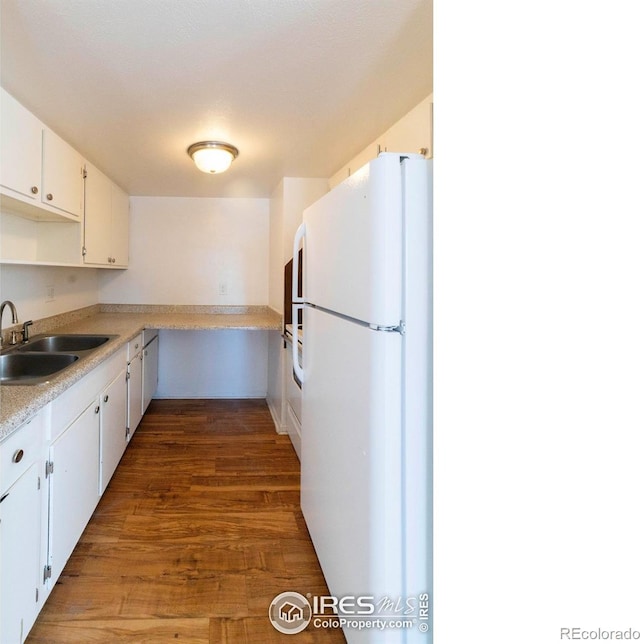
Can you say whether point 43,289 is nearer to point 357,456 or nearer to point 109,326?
point 109,326

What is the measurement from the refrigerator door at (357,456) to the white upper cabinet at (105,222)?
1.94m

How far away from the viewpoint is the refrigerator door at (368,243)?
1.03 meters

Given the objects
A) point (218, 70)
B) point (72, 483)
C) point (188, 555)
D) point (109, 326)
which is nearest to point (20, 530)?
point (72, 483)

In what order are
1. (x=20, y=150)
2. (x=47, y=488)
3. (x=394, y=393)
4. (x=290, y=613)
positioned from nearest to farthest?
1. (x=394, y=393)
2. (x=47, y=488)
3. (x=290, y=613)
4. (x=20, y=150)

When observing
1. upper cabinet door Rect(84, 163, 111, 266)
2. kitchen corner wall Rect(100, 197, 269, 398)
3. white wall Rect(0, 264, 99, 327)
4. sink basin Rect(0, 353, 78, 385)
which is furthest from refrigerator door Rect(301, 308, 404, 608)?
kitchen corner wall Rect(100, 197, 269, 398)

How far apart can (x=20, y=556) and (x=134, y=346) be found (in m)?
1.81

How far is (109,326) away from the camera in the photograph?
2.90 m

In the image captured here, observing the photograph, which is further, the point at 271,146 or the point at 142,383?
the point at 142,383

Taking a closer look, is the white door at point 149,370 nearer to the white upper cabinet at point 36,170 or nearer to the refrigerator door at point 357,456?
the white upper cabinet at point 36,170
